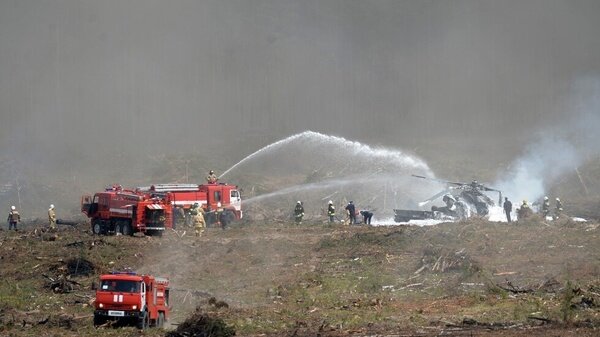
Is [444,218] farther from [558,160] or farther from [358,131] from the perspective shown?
[358,131]

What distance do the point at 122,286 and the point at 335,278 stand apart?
11.6 metres

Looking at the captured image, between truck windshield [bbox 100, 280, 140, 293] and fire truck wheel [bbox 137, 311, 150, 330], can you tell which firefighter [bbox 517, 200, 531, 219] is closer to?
fire truck wheel [bbox 137, 311, 150, 330]

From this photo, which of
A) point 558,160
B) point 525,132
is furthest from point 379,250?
point 525,132

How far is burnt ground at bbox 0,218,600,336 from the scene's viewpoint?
83.3ft

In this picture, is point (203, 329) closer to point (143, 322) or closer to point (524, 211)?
point (143, 322)

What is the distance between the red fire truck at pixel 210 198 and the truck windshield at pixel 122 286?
84.5 feet

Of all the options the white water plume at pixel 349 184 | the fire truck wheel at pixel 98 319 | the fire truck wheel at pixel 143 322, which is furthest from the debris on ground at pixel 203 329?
the white water plume at pixel 349 184

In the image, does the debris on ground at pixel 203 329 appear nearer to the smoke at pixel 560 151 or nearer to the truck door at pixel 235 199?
the truck door at pixel 235 199

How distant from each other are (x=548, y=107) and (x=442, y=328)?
86028 millimetres

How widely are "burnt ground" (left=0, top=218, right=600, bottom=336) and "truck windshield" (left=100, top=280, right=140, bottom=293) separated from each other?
109 cm

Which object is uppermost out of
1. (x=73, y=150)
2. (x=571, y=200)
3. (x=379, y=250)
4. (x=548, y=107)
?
(x=548, y=107)

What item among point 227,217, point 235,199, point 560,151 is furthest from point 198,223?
point 560,151

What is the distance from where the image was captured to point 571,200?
70.1 m

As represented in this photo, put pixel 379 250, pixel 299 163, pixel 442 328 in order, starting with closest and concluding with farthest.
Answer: pixel 442 328, pixel 379 250, pixel 299 163
